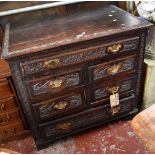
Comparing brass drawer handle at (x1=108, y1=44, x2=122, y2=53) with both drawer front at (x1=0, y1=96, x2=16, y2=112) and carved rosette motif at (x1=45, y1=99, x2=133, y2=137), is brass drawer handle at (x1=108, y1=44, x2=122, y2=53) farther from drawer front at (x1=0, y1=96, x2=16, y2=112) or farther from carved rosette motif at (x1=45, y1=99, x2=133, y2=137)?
drawer front at (x1=0, y1=96, x2=16, y2=112)

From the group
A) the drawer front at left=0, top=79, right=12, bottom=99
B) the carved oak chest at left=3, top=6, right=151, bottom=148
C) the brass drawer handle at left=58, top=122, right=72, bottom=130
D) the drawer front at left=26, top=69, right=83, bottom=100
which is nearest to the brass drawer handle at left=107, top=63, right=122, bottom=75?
the carved oak chest at left=3, top=6, right=151, bottom=148

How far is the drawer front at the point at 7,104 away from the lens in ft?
5.14

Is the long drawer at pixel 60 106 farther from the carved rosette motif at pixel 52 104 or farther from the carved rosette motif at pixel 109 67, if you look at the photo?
the carved rosette motif at pixel 109 67

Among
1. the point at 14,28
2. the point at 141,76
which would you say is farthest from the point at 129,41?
the point at 14,28

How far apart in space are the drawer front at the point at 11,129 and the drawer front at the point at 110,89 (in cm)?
62

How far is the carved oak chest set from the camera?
1309mm

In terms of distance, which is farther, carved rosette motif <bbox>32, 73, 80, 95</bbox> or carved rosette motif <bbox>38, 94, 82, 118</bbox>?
carved rosette motif <bbox>38, 94, 82, 118</bbox>

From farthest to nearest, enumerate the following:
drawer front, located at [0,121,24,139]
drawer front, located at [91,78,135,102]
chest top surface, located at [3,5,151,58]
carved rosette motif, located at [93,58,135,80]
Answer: drawer front, located at [0,121,24,139] < drawer front, located at [91,78,135,102] < carved rosette motif, located at [93,58,135,80] < chest top surface, located at [3,5,151,58]

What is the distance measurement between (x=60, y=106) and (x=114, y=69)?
1.50 ft

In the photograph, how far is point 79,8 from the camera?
177 centimetres

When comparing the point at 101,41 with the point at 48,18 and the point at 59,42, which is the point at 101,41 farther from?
the point at 48,18

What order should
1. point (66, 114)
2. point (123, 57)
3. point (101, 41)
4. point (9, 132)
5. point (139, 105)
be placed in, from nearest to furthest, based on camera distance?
point (101, 41) < point (123, 57) < point (66, 114) < point (9, 132) < point (139, 105)

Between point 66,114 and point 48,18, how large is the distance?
0.73m

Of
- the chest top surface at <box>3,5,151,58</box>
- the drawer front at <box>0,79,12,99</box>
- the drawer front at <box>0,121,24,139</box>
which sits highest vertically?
the chest top surface at <box>3,5,151,58</box>
